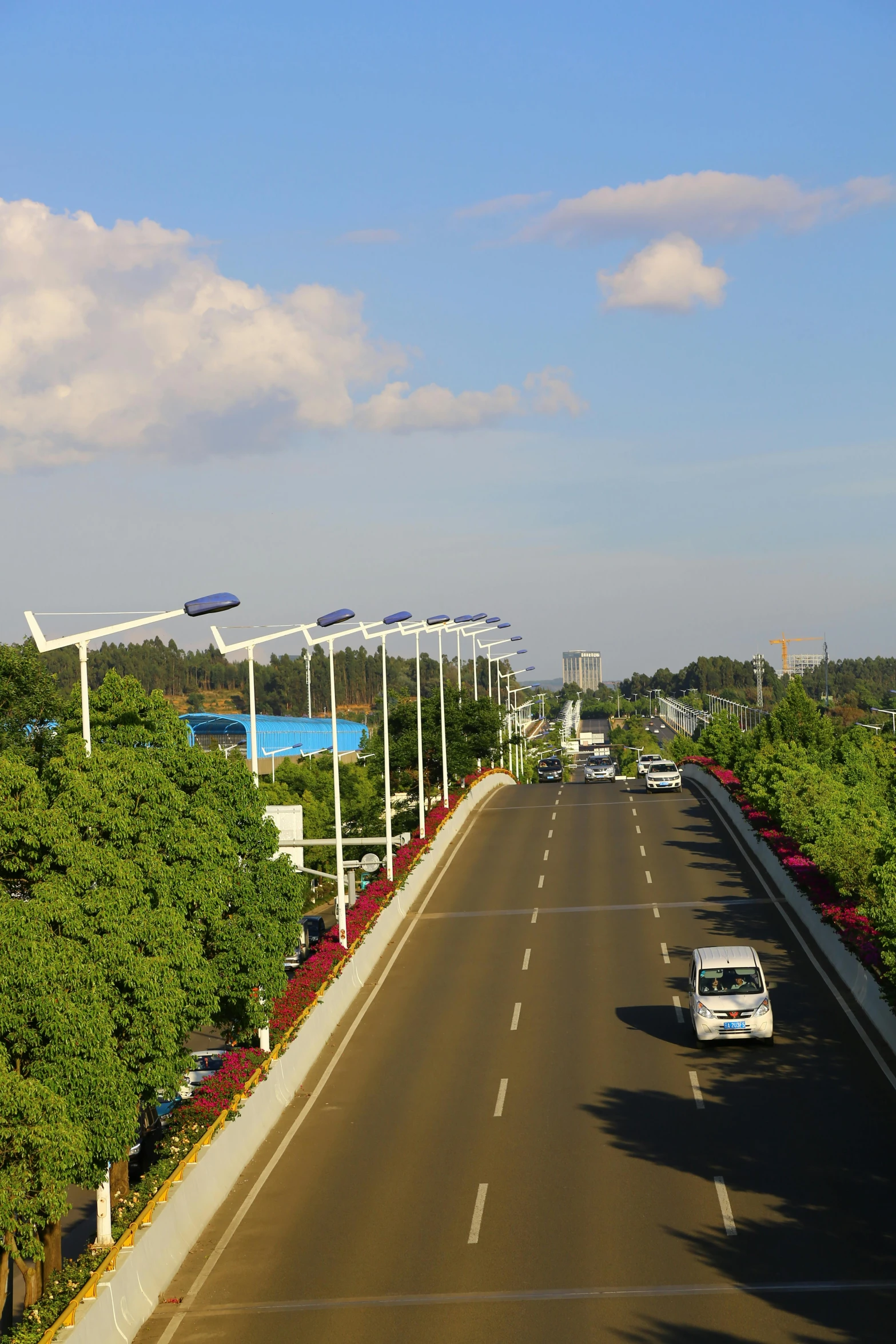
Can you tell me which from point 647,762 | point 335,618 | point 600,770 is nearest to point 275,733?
point 600,770

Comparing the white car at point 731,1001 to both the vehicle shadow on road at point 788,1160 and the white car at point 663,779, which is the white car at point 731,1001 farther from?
the white car at point 663,779

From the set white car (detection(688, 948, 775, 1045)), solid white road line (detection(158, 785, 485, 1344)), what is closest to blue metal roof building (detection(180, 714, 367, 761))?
solid white road line (detection(158, 785, 485, 1344))

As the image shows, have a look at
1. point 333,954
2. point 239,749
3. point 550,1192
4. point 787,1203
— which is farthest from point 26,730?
point 787,1203

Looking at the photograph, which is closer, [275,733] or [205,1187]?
[205,1187]

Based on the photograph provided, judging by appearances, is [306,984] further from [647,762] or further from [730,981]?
[647,762]

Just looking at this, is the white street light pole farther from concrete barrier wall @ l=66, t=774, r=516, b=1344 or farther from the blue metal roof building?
the blue metal roof building

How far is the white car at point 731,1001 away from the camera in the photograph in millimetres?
27672

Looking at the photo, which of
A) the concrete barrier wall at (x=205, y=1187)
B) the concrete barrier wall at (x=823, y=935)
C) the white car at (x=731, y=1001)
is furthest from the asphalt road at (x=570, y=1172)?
the concrete barrier wall at (x=823, y=935)

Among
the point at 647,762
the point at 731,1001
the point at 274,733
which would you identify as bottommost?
the point at 731,1001

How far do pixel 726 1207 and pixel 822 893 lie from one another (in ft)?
65.3

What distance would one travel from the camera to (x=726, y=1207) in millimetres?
19406

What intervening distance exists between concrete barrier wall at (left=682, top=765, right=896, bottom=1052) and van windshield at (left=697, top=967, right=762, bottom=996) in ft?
8.41

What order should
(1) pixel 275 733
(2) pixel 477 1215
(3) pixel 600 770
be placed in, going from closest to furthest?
(2) pixel 477 1215
(3) pixel 600 770
(1) pixel 275 733

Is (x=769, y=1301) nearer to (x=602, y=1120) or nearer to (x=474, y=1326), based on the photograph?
(x=474, y=1326)
